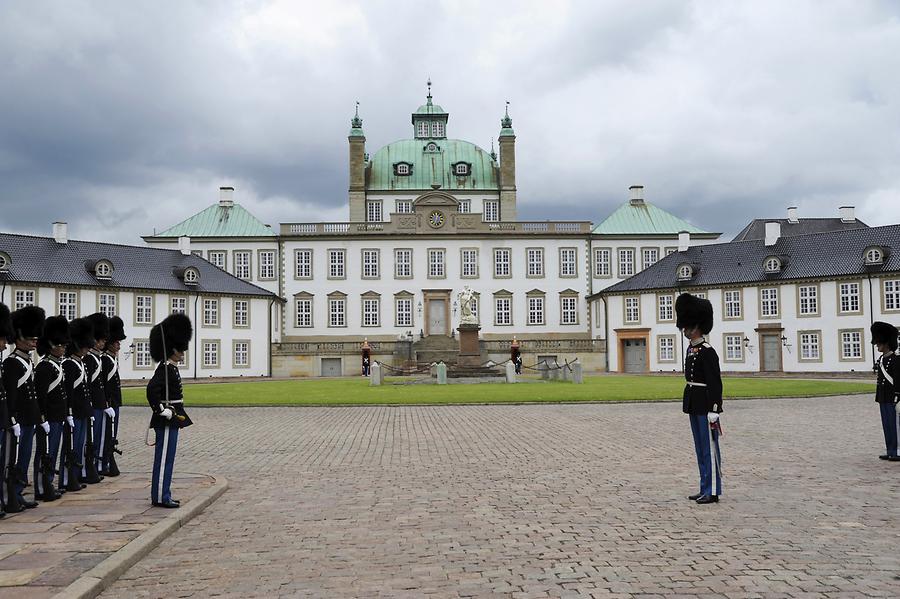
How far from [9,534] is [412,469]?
5700 millimetres

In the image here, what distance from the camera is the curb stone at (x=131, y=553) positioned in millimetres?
6078

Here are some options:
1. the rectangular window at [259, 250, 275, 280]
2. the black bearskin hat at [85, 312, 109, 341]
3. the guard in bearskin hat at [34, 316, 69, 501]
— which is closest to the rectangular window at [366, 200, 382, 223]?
the rectangular window at [259, 250, 275, 280]

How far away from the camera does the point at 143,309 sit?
54.7 m

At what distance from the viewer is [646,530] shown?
8.12 meters

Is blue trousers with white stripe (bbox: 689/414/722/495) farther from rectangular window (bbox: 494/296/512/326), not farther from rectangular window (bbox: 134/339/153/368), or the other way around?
rectangular window (bbox: 494/296/512/326)

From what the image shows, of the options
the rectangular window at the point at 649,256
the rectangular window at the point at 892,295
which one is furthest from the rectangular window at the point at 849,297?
the rectangular window at the point at 649,256

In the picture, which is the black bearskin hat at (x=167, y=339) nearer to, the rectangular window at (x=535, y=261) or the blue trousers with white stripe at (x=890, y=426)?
the blue trousers with white stripe at (x=890, y=426)

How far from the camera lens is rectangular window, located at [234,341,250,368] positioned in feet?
191

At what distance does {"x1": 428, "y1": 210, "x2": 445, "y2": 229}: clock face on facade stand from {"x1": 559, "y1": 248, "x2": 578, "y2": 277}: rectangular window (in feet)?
30.7

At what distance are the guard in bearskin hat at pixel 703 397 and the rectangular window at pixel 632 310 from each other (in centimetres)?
5062

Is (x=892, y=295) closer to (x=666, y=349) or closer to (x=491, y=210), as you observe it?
(x=666, y=349)

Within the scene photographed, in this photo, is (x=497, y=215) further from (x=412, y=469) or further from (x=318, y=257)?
(x=412, y=469)

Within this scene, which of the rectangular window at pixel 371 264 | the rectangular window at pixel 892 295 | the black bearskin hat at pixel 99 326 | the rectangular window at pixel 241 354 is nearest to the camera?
the black bearskin hat at pixel 99 326

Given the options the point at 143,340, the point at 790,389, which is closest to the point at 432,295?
the point at 143,340
